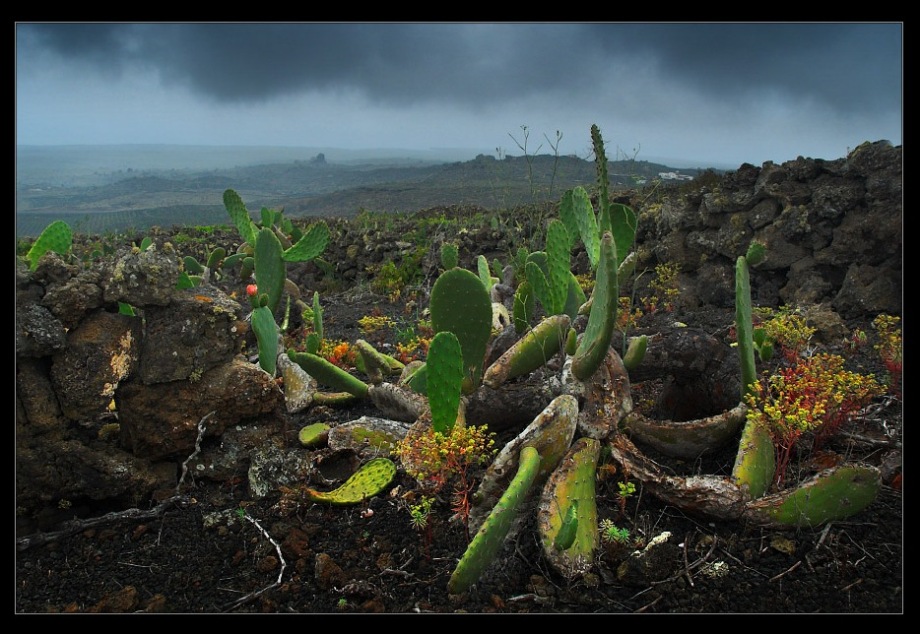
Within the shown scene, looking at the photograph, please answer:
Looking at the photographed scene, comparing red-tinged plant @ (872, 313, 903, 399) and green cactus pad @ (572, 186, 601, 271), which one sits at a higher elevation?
green cactus pad @ (572, 186, 601, 271)

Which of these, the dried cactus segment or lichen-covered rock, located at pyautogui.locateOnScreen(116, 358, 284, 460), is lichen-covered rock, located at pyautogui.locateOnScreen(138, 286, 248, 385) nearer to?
lichen-covered rock, located at pyautogui.locateOnScreen(116, 358, 284, 460)

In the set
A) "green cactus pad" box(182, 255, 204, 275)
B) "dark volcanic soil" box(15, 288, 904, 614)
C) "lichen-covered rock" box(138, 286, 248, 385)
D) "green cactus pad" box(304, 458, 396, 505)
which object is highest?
"green cactus pad" box(182, 255, 204, 275)

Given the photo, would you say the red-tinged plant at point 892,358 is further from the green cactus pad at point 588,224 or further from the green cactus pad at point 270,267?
the green cactus pad at point 270,267

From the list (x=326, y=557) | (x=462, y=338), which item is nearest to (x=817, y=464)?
(x=462, y=338)

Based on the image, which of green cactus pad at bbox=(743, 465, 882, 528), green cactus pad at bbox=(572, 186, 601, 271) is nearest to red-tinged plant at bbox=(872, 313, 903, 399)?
green cactus pad at bbox=(743, 465, 882, 528)

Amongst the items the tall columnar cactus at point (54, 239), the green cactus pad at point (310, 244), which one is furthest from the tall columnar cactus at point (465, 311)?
the green cactus pad at point (310, 244)
